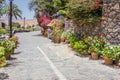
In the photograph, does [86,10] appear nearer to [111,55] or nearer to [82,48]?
[82,48]

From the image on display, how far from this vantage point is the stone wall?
699 inches

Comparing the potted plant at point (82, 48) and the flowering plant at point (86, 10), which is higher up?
the flowering plant at point (86, 10)

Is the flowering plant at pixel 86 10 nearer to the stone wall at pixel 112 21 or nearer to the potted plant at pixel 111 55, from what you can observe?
the stone wall at pixel 112 21

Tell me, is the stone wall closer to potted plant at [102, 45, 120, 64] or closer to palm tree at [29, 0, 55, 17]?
potted plant at [102, 45, 120, 64]

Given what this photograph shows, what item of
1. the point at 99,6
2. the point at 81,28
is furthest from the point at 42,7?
the point at 99,6

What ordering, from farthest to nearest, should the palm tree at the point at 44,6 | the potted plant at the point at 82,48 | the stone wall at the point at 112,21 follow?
the palm tree at the point at 44,6 < the potted plant at the point at 82,48 < the stone wall at the point at 112,21

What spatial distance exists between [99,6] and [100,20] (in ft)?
3.25

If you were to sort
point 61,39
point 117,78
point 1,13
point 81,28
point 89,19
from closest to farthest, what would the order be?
point 117,78
point 1,13
point 89,19
point 81,28
point 61,39

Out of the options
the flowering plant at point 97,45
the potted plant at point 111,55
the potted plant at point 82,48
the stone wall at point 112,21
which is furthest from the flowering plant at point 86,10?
the potted plant at point 111,55

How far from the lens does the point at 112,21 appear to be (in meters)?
17.9

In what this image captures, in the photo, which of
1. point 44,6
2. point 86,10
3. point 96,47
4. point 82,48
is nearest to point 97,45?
point 96,47

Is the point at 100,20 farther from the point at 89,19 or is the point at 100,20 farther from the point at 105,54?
the point at 105,54

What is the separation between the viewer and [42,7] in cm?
4816

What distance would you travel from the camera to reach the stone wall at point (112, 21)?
58.2 ft
